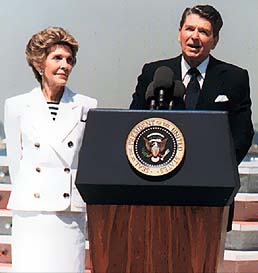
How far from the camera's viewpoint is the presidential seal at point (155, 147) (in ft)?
5.07

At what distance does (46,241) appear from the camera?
2104 millimetres

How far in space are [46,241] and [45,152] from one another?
0.25 m

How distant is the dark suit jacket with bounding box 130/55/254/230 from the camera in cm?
→ 194

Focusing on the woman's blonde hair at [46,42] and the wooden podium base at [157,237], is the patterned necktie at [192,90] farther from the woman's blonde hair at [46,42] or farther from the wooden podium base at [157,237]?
the wooden podium base at [157,237]

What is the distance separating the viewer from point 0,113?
129 inches

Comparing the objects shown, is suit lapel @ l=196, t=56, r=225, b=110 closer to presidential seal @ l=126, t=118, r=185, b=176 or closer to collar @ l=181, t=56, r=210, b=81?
collar @ l=181, t=56, r=210, b=81

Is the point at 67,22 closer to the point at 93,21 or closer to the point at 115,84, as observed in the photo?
the point at 93,21

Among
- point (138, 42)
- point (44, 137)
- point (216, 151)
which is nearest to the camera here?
point (216, 151)

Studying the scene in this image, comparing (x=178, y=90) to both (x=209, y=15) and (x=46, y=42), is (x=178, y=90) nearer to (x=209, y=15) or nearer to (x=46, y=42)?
(x=209, y=15)

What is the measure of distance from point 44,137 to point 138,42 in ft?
3.87

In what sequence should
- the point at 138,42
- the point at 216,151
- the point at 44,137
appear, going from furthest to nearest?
the point at 138,42
the point at 44,137
the point at 216,151

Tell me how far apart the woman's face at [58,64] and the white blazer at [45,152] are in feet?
0.23

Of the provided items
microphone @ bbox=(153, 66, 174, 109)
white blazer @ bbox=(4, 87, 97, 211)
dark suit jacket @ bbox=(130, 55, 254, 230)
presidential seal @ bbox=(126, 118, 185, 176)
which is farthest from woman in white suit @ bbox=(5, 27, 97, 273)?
presidential seal @ bbox=(126, 118, 185, 176)

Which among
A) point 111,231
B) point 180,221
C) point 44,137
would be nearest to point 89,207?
point 111,231
